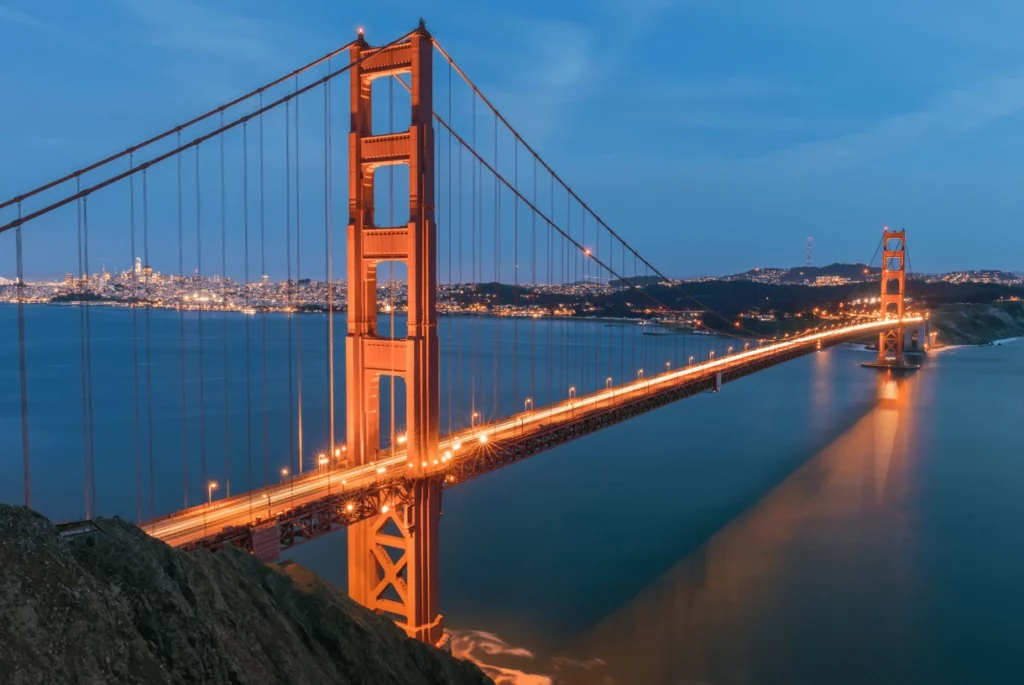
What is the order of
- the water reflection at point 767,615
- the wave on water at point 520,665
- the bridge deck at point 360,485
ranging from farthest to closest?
the water reflection at point 767,615 → the wave on water at point 520,665 → the bridge deck at point 360,485

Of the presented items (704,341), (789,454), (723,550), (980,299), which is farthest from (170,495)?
(980,299)

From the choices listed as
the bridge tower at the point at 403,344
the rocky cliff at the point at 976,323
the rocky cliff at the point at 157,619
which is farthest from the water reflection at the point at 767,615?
the rocky cliff at the point at 976,323

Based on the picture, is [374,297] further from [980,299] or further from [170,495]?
[980,299]

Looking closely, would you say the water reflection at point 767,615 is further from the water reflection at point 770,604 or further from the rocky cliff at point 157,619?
the rocky cliff at point 157,619

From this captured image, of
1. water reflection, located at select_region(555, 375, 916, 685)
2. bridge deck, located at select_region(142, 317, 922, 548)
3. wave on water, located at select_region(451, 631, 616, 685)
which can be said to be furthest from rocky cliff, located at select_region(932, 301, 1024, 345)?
wave on water, located at select_region(451, 631, 616, 685)

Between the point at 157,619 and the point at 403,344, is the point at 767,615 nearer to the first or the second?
the point at 403,344
